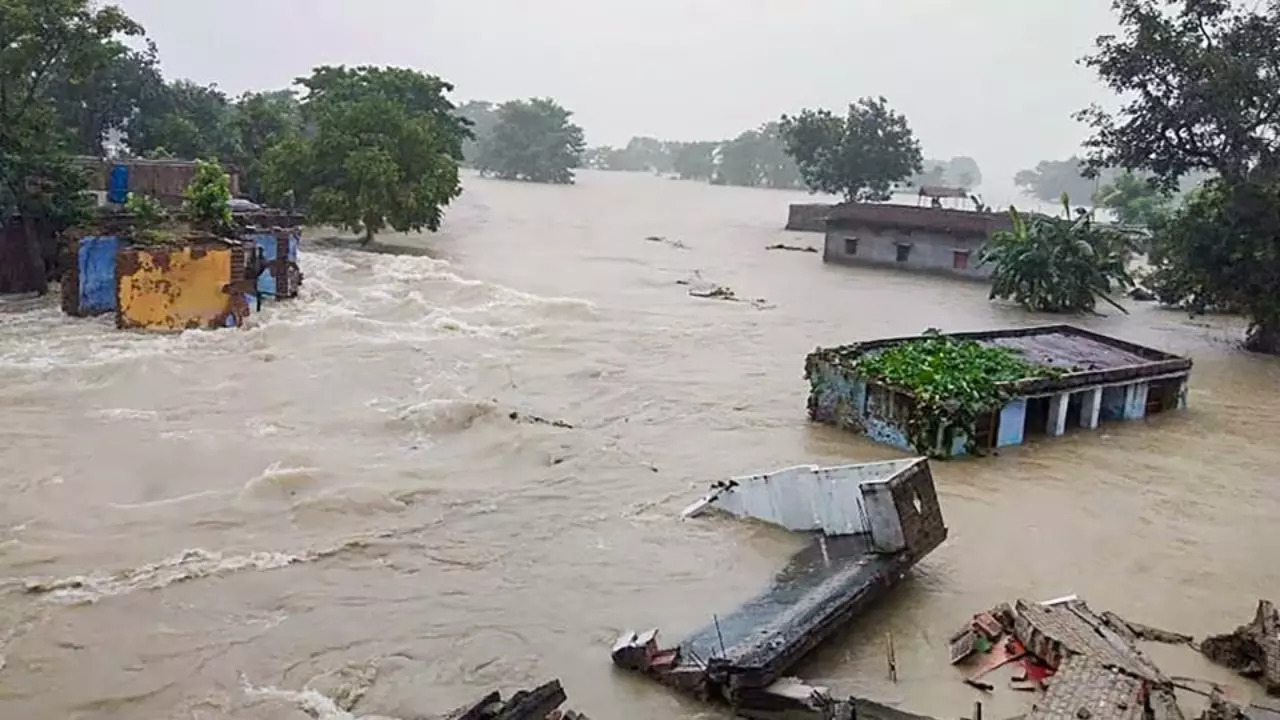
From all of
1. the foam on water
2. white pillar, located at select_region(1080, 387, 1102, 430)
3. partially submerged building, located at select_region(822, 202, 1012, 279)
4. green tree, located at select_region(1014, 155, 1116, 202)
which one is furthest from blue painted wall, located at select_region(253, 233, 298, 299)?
green tree, located at select_region(1014, 155, 1116, 202)

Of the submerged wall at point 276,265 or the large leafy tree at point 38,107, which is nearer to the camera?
the large leafy tree at point 38,107

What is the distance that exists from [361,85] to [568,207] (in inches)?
992

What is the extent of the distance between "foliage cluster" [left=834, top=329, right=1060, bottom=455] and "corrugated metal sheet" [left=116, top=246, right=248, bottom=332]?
33.4ft

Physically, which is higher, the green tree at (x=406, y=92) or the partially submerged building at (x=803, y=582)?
the green tree at (x=406, y=92)

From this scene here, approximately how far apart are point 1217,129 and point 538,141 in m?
74.3

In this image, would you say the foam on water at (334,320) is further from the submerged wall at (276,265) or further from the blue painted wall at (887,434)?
the blue painted wall at (887,434)

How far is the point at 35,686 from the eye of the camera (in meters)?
7.10

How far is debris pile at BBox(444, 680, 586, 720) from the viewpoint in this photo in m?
6.19

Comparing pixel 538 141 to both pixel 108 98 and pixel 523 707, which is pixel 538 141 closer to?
pixel 108 98

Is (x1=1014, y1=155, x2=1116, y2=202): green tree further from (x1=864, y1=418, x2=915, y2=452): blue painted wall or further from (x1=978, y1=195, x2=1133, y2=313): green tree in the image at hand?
(x1=864, y1=418, x2=915, y2=452): blue painted wall

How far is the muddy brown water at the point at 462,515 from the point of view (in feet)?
24.9

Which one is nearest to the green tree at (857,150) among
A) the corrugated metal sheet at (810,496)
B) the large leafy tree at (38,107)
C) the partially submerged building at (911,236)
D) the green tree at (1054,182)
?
the partially submerged building at (911,236)

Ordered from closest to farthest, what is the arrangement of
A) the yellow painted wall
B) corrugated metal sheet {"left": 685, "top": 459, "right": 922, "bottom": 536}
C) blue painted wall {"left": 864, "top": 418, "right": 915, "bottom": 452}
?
corrugated metal sheet {"left": 685, "top": 459, "right": 922, "bottom": 536}, blue painted wall {"left": 864, "top": 418, "right": 915, "bottom": 452}, the yellow painted wall

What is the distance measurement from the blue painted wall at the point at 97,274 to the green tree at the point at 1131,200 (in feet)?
113
